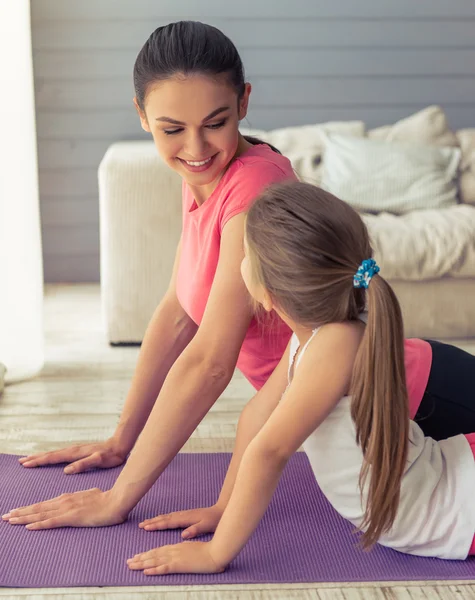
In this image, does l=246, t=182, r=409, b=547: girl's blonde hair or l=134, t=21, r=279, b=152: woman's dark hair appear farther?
l=134, t=21, r=279, b=152: woman's dark hair

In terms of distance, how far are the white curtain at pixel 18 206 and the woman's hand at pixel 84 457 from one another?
0.68 metres

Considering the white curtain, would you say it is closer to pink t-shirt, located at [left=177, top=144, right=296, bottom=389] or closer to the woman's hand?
the woman's hand

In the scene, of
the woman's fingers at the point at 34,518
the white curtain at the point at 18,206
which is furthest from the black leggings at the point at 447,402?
the white curtain at the point at 18,206

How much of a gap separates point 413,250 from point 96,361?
1107 millimetres

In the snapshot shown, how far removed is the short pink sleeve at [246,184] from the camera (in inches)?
61.9

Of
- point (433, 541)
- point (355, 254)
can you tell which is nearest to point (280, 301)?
point (355, 254)

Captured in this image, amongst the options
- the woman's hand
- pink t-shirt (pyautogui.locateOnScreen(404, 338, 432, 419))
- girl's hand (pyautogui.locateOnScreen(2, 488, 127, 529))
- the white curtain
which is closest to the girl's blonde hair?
pink t-shirt (pyautogui.locateOnScreen(404, 338, 432, 419))

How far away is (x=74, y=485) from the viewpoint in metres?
1.85

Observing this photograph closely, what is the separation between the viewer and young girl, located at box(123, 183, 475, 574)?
136 cm

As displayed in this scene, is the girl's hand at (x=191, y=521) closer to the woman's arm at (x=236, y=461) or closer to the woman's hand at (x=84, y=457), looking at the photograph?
the woman's arm at (x=236, y=461)

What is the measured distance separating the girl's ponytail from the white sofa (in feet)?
5.03

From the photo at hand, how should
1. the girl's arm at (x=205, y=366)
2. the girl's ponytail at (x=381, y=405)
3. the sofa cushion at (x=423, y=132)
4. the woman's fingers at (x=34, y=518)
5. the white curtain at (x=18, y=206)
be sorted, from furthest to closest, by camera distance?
the sofa cushion at (x=423, y=132) → the white curtain at (x=18, y=206) → the woman's fingers at (x=34, y=518) → the girl's arm at (x=205, y=366) → the girl's ponytail at (x=381, y=405)

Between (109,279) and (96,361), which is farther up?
(109,279)

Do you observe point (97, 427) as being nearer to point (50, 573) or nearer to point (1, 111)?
point (50, 573)
